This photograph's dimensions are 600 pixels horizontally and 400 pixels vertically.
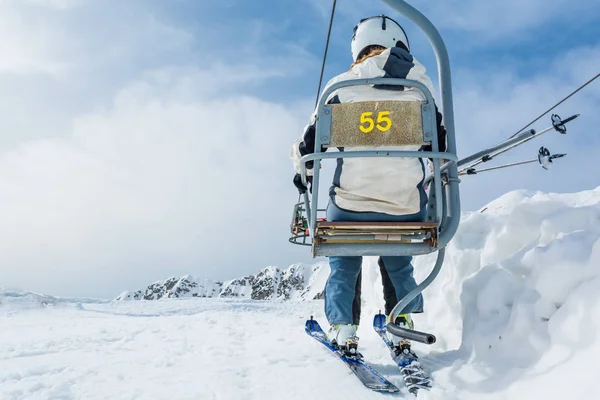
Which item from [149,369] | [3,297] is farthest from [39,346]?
[3,297]

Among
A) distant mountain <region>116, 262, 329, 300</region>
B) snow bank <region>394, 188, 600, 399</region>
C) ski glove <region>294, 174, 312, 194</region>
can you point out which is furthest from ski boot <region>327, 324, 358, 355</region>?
distant mountain <region>116, 262, 329, 300</region>

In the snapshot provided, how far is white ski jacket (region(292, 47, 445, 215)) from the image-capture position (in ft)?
8.50

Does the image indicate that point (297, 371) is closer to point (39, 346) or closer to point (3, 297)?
point (39, 346)

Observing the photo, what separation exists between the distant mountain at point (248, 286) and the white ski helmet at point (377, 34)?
6337 inches

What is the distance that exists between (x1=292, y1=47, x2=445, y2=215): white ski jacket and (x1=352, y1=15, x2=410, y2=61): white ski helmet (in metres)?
0.30

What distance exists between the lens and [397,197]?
267 centimetres

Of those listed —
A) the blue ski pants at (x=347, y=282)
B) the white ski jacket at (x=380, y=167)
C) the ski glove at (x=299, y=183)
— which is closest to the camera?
the white ski jacket at (x=380, y=167)

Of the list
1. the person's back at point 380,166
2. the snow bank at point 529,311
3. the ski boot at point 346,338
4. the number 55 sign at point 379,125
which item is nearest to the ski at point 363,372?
the ski boot at point 346,338

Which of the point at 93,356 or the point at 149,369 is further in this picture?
the point at 93,356

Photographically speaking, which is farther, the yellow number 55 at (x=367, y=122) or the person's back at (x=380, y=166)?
the person's back at (x=380, y=166)

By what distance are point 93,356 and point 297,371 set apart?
169 cm

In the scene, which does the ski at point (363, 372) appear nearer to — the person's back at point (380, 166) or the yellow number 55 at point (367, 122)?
the person's back at point (380, 166)

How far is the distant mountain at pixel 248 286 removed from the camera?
168500 millimetres

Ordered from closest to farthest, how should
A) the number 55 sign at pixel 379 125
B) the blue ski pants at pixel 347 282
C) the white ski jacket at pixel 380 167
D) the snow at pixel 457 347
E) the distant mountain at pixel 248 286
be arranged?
the snow at pixel 457 347 → the number 55 sign at pixel 379 125 → the white ski jacket at pixel 380 167 → the blue ski pants at pixel 347 282 → the distant mountain at pixel 248 286
